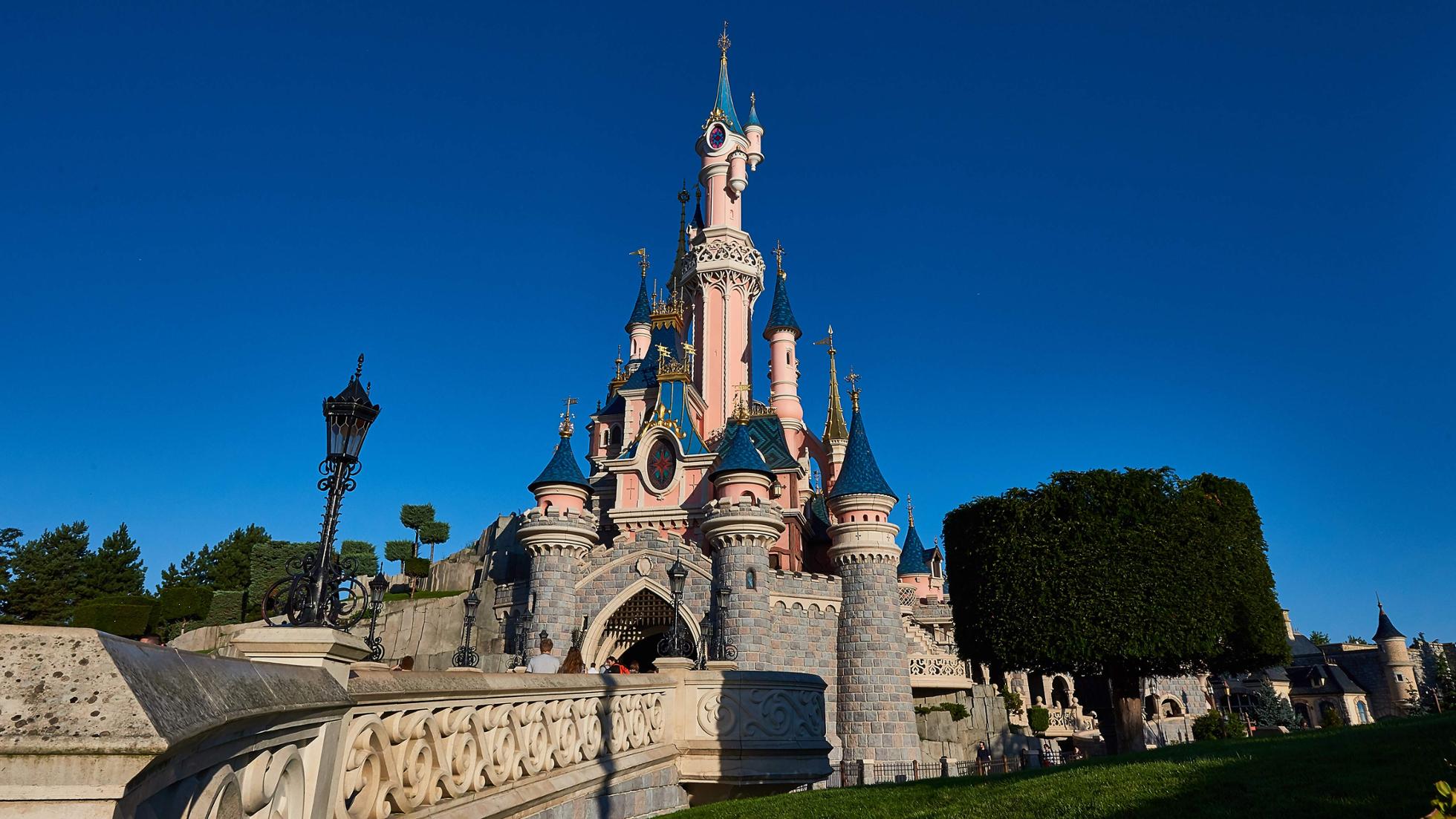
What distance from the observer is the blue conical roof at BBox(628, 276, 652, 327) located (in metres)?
52.9

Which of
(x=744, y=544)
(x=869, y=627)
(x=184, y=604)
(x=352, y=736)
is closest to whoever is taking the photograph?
(x=352, y=736)

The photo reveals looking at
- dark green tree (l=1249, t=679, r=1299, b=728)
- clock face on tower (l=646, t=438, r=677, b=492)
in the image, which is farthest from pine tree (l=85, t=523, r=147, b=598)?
dark green tree (l=1249, t=679, r=1299, b=728)

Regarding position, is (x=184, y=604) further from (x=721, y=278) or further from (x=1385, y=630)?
(x=1385, y=630)

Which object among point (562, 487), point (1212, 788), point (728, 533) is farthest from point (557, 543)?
point (1212, 788)

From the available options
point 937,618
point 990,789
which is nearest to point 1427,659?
point 937,618

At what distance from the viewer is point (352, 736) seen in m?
4.25

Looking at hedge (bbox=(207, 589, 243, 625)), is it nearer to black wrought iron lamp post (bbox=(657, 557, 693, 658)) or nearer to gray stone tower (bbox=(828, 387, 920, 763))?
gray stone tower (bbox=(828, 387, 920, 763))

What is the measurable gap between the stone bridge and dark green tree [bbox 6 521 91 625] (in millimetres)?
45200

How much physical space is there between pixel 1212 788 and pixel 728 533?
21151mm

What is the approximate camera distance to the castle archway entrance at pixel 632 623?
101 ft

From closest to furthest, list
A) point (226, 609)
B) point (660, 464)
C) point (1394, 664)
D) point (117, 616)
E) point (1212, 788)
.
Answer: point (1212, 788), point (117, 616), point (660, 464), point (226, 609), point (1394, 664)

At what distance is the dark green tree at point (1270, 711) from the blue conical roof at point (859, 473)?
29.4 m

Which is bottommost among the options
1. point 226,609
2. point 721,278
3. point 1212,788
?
point 1212,788

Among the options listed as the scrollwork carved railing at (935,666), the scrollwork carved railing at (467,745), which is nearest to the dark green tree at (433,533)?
the scrollwork carved railing at (935,666)
